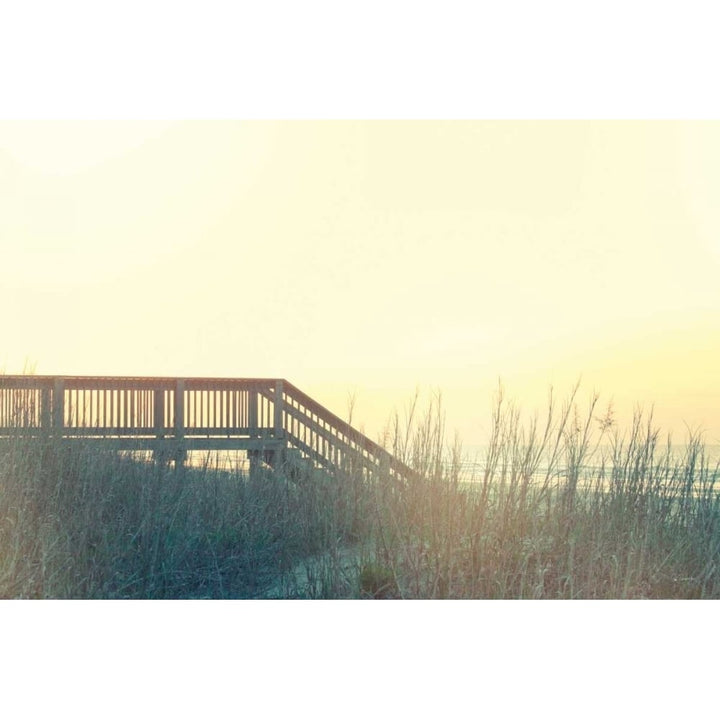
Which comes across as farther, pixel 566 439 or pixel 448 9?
pixel 448 9

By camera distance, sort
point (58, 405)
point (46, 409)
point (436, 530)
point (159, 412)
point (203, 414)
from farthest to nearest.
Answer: point (203, 414) < point (159, 412) < point (58, 405) < point (46, 409) < point (436, 530)

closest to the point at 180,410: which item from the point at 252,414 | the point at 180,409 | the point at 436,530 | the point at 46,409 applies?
the point at 180,409

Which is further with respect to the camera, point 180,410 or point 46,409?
point 180,410

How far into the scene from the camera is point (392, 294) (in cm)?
652

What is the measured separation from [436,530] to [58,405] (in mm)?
3902

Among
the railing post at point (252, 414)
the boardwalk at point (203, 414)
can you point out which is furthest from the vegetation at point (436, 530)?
the railing post at point (252, 414)

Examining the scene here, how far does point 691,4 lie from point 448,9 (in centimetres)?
136

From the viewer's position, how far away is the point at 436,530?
4812mm

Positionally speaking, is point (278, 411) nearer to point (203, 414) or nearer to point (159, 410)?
point (203, 414)

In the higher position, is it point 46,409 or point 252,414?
point 46,409

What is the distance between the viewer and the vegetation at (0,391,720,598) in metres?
4.84
